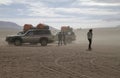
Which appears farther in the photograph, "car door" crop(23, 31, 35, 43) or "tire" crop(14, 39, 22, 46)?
"car door" crop(23, 31, 35, 43)

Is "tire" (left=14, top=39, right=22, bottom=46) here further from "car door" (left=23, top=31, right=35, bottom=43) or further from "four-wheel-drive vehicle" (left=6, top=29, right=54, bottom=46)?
"car door" (left=23, top=31, right=35, bottom=43)

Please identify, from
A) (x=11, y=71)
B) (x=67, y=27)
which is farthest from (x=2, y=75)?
(x=67, y=27)

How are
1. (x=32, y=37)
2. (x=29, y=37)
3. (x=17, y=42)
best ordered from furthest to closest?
(x=32, y=37) → (x=29, y=37) → (x=17, y=42)

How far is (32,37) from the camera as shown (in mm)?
→ 38594

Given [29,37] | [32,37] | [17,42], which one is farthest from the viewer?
[32,37]

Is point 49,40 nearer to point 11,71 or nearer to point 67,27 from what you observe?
point 67,27

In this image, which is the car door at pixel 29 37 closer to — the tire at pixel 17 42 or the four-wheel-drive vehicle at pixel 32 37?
the four-wheel-drive vehicle at pixel 32 37

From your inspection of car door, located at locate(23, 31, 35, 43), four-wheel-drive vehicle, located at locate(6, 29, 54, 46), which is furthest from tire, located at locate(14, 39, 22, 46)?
car door, located at locate(23, 31, 35, 43)

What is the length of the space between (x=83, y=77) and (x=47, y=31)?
26.6m

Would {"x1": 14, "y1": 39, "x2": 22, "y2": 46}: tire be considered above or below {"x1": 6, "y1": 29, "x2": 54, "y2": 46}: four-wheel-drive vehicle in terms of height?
below

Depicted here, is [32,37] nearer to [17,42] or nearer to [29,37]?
[29,37]

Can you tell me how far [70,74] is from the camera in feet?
46.0

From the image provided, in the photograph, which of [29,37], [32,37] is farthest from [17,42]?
[32,37]

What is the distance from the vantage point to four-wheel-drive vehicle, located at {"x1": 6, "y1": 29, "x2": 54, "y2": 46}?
3822 cm
